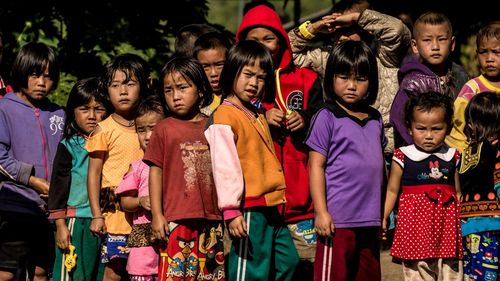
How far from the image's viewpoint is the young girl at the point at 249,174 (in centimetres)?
588

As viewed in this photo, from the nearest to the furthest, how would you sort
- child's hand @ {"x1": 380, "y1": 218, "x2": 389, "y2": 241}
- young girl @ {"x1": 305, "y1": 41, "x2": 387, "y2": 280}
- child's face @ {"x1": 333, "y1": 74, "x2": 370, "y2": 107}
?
young girl @ {"x1": 305, "y1": 41, "x2": 387, "y2": 280} → child's face @ {"x1": 333, "y1": 74, "x2": 370, "y2": 107} → child's hand @ {"x1": 380, "y1": 218, "x2": 389, "y2": 241}

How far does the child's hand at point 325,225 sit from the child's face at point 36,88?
7.97 ft

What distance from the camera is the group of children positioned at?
6.04 meters

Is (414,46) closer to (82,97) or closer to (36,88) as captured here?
(82,97)

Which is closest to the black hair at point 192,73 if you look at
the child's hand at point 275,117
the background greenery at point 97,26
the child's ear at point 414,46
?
the child's hand at point 275,117

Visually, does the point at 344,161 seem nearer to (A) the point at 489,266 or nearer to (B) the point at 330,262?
(B) the point at 330,262

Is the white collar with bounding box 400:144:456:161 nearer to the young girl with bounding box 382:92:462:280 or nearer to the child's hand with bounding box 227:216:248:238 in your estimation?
the young girl with bounding box 382:92:462:280

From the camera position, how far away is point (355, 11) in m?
7.61

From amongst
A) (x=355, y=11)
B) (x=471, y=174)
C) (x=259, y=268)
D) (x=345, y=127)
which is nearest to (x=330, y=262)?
(x=259, y=268)

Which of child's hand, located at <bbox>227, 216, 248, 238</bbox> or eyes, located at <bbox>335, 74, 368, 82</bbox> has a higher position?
eyes, located at <bbox>335, 74, 368, 82</bbox>

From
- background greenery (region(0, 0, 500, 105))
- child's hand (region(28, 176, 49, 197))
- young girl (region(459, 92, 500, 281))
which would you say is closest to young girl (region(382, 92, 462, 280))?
young girl (region(459, 92, 500, 281))

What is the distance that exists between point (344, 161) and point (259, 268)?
2.73 ft

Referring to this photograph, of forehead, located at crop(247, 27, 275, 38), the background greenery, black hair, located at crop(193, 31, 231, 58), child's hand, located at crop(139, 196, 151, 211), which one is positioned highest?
the background greenery

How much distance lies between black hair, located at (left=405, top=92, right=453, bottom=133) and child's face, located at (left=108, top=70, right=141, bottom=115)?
1.87 metres
